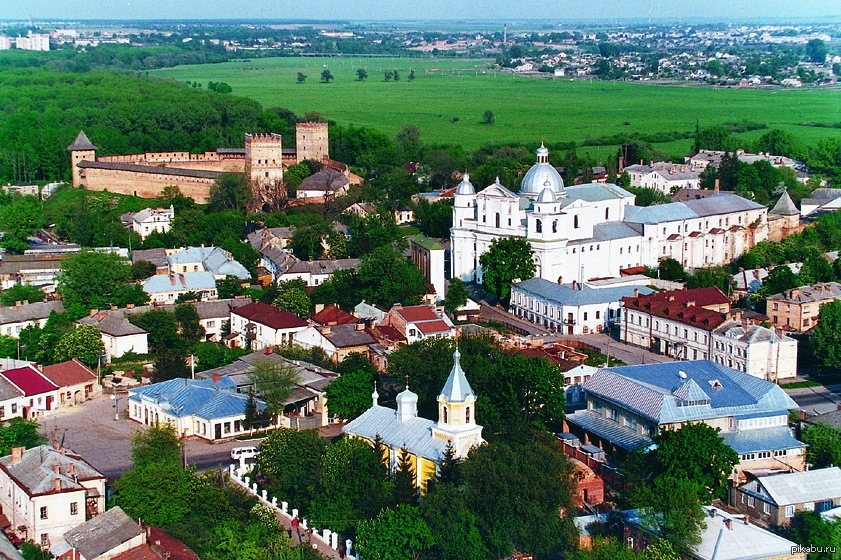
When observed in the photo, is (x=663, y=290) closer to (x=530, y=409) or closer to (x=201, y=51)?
(x=530, y=409)

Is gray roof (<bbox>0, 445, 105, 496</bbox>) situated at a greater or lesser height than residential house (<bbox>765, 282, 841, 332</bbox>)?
greater

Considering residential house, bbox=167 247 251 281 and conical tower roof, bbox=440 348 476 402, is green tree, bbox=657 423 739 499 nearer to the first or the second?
conical tower roof, bbox=440 348 476 402

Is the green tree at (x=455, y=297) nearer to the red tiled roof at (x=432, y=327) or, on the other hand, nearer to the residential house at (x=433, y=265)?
the residential house at (x=433, y=265)

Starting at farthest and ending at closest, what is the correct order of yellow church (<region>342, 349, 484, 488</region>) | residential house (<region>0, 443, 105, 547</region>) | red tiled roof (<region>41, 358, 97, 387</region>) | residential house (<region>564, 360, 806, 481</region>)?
red tiled roof (<region>41, 358, 97, 387</region>) < residential house (<region>564, 360, 806, 481</region>) < yellow church (<region>342, 349, 484, 488</region>) < residential house (<region>0, 443, 105, 547</region>)

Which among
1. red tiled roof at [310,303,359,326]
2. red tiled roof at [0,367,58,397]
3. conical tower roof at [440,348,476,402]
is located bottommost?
red tiled roof at [0,367,58,397]

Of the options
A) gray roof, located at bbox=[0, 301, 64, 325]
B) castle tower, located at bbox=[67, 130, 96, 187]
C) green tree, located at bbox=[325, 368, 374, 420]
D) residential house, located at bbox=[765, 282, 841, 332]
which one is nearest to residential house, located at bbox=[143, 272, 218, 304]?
gray roof, located at bbox=[0, 301, 64, 325]

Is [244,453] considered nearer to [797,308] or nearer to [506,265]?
[506,265]

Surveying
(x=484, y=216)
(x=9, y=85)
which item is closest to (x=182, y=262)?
(x=484, y=216)
